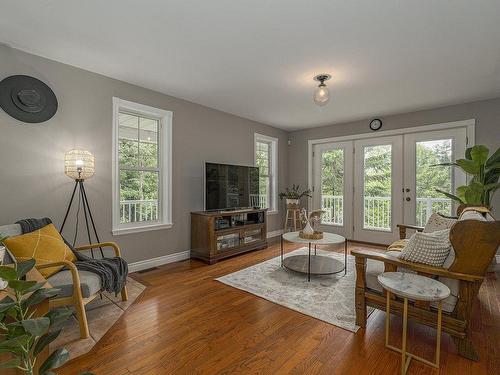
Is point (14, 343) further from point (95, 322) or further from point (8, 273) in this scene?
point (95, 322)

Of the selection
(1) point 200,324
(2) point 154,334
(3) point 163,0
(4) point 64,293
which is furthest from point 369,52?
(4) point 64,293

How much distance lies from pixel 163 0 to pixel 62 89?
5.58 feet

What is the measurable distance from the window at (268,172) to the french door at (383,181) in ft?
2.82

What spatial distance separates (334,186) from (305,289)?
3.11 meters

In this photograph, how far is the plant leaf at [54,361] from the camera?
792mm

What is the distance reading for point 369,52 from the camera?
254cm

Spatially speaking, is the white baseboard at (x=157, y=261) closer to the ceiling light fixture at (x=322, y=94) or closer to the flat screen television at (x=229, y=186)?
the flat screen television at (x=229, y=186)

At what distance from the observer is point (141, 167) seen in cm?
354

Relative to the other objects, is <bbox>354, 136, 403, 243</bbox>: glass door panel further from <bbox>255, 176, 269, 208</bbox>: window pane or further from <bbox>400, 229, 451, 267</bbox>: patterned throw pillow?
<bbox>400, 229, 451, 267</bbox>: patterned throw pillow

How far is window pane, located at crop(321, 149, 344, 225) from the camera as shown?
17.6ft

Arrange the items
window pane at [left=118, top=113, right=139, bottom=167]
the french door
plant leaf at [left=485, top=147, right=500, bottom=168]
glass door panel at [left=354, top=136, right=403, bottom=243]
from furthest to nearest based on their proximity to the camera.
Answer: glass door panel at [left=354, top=136, right=403, bottom=243]
the french door
window pane at [left=118, top=113, right=139, bottom=167]
plant leaf at [left=485, top=147, right=500, bottom=168]

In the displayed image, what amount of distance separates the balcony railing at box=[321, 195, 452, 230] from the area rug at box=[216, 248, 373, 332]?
1.66 m

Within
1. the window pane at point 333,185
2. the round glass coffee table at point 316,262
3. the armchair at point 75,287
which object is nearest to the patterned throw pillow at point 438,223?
the round glass coffee table at point 316,262

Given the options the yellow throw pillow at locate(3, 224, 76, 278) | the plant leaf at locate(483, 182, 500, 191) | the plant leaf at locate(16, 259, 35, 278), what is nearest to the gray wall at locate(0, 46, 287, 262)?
the yellow throw pillow at locate(3, 224, 76, 278)
